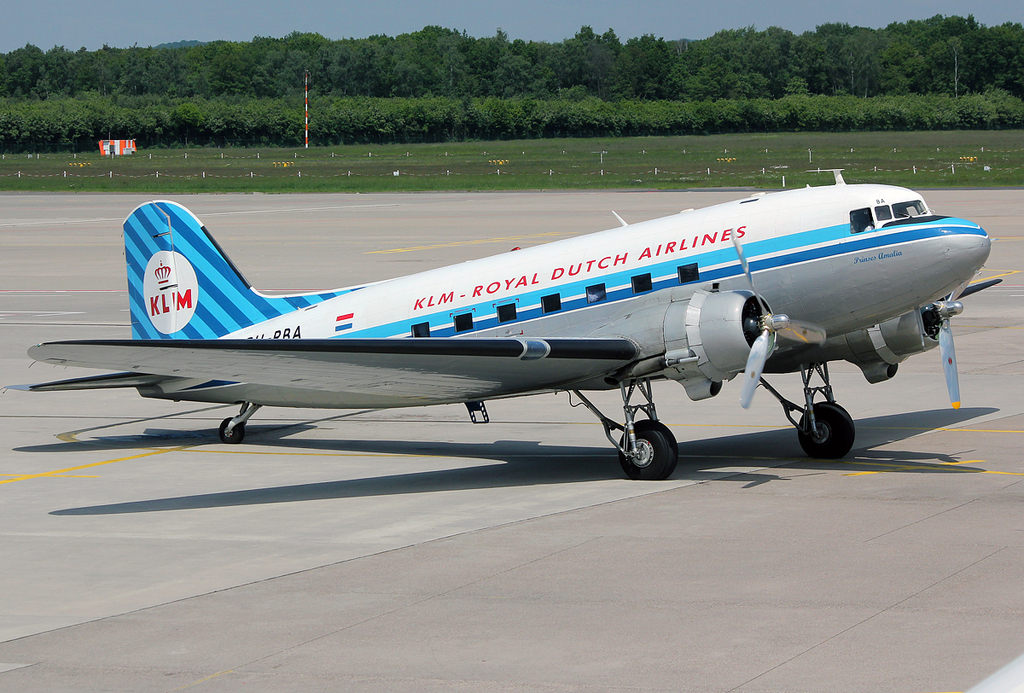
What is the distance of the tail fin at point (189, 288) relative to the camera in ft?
73.3

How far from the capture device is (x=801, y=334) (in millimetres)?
17703

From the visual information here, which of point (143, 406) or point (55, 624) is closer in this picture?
point (55, 624)

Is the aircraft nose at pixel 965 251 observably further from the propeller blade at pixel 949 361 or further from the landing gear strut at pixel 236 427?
the landing gear strut at pixel 236 427

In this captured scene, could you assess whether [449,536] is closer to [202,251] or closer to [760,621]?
[760,621]

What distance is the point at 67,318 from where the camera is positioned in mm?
39312

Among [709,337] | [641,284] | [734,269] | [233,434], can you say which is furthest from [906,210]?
[233,434]

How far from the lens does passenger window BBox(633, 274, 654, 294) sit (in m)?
18.8

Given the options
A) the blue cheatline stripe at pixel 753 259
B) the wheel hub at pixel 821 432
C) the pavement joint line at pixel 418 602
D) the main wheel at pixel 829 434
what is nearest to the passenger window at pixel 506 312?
the blue cheatline stripe at pixel 753 259

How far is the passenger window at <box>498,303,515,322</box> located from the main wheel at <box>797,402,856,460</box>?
16.6ft

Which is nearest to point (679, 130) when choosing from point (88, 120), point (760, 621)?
point (88, 120)

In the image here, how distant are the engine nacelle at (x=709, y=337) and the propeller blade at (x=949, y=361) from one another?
3810 millimetres

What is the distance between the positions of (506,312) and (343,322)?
123 inches

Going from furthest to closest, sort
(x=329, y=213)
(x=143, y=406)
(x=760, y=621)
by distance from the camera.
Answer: (x=329, y=213) → (x=143, y=406) → (x=760, y=621)

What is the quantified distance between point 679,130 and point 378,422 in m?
179
